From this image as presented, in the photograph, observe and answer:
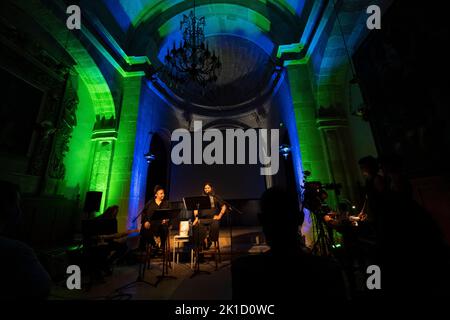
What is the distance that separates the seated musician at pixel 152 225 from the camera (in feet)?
12.1

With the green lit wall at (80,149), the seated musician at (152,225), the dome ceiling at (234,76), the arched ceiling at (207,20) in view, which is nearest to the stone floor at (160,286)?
the seated musician at (152,225)

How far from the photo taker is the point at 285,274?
83cm

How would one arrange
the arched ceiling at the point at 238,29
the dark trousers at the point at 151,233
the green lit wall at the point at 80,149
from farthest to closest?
1. the green lit wall at the point at 80,149
2. the arched ceiling at the point at 238,29
3. the dark trousers at the point at 151,233

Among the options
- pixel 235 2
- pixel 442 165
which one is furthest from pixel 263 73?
pixel 442 165

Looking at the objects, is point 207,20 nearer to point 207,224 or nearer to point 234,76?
point 234,76

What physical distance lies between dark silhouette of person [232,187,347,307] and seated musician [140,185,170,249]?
9.58ft

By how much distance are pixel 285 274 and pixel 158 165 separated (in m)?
8.42

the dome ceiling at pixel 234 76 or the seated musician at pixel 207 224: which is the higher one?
the dome ceiling at pixel 234 76

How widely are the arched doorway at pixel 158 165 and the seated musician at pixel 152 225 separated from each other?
3.56 m

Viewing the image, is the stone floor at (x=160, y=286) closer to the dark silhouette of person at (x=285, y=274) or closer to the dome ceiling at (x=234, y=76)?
the dark silhouette of person at (x=285, y=274)

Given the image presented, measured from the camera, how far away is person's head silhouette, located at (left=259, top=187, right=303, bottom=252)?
2.97ft

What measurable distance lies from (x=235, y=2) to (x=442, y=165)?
816 centimetres

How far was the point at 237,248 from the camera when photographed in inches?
192

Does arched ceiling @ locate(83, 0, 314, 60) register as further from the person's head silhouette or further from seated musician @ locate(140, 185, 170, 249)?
the person's head silhouette
